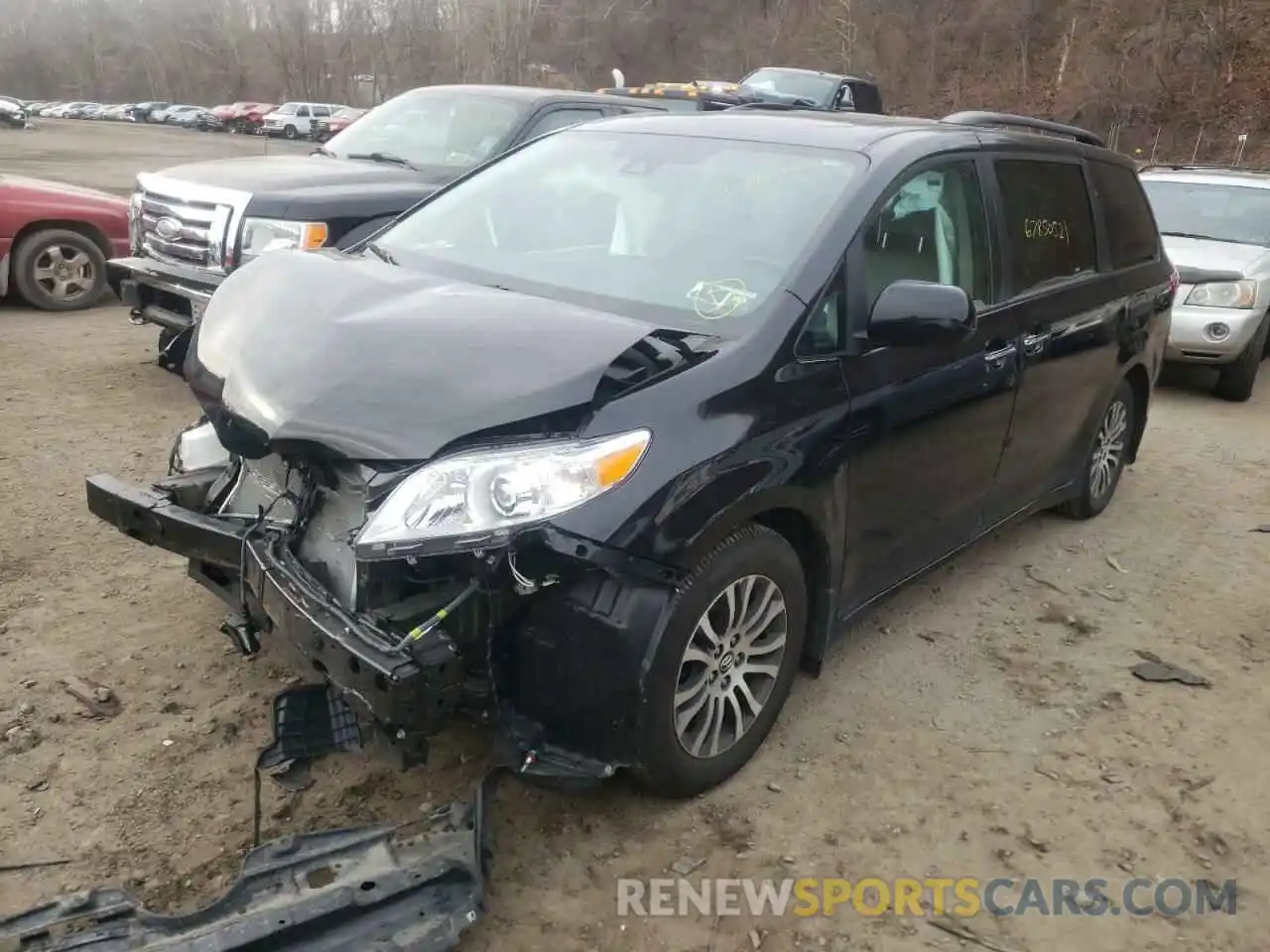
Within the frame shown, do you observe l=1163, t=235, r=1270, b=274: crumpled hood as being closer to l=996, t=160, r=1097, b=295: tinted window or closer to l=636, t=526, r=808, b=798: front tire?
l=996, t=160, r=1097, b=295: tinted window

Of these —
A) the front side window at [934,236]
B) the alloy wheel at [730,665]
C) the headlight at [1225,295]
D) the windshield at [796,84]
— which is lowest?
the alloy wheel at [730,665]

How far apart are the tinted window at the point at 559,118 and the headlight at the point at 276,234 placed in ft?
6.16

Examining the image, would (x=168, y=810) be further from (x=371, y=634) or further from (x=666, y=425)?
(x=666, y=425)

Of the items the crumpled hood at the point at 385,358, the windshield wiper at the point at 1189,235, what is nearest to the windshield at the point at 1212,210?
the windshield wiper at the point at 1189,235

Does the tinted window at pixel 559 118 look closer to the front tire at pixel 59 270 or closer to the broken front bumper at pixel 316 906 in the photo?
the front tire at pixel 59 270

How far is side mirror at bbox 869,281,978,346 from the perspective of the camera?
3076 millimetres

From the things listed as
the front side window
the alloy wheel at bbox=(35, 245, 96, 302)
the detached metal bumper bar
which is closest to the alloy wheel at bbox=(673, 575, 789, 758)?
the front side window

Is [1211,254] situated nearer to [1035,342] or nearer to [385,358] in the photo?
[1035,342]

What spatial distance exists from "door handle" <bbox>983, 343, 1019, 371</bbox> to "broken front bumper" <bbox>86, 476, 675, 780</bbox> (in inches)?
72.2

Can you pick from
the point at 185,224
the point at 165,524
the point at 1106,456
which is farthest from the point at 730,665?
the point at 185,224

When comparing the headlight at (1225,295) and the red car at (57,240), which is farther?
the headlight at (1225,295)

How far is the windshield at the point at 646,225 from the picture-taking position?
3148 millimetres

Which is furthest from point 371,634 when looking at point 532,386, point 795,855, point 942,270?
point 942,270

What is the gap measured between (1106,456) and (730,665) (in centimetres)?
328
